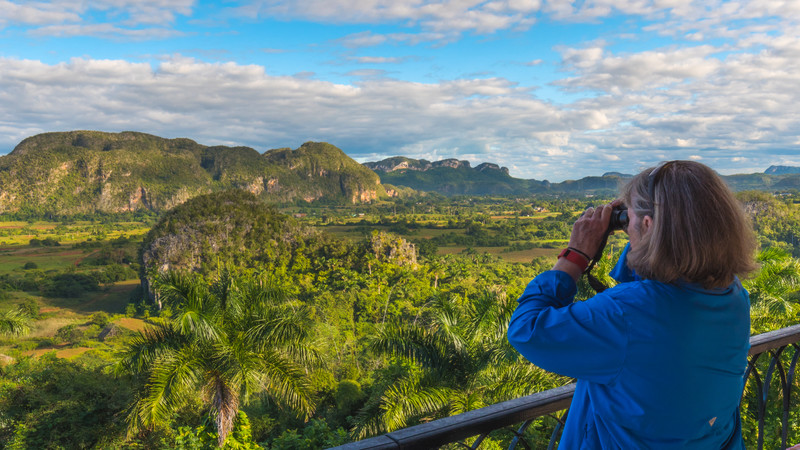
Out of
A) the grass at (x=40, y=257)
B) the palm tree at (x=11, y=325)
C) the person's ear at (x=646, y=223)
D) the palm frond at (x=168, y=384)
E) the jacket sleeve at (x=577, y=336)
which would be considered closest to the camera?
the jacket sleeve at (x=577, y=336)

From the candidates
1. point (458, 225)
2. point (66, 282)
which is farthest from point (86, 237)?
point (458, 225)

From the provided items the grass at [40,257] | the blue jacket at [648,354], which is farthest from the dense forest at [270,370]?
the grass at [40,257]

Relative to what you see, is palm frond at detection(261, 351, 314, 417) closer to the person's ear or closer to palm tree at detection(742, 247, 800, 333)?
the person's ear

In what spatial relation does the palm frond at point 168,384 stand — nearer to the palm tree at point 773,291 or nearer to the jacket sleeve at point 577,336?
the jacket sleeve at point 577,336

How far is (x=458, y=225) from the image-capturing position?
114562mm

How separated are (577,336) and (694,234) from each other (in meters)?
0.37

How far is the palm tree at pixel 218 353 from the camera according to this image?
9500 mm

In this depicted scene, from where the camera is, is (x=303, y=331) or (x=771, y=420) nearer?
(x=303, y=331)

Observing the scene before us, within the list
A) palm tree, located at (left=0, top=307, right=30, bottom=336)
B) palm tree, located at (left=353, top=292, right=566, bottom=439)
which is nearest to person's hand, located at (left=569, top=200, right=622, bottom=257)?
palm tree, located at (left=353, top=292, right=566, bottom=439)

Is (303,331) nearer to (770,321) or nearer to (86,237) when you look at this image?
(770,321)

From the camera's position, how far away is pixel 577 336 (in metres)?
1.08

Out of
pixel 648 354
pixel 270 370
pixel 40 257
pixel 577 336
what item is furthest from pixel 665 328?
pixel 40 257

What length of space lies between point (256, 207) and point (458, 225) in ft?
171

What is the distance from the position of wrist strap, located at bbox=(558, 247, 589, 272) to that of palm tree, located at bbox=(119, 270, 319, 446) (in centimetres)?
939
